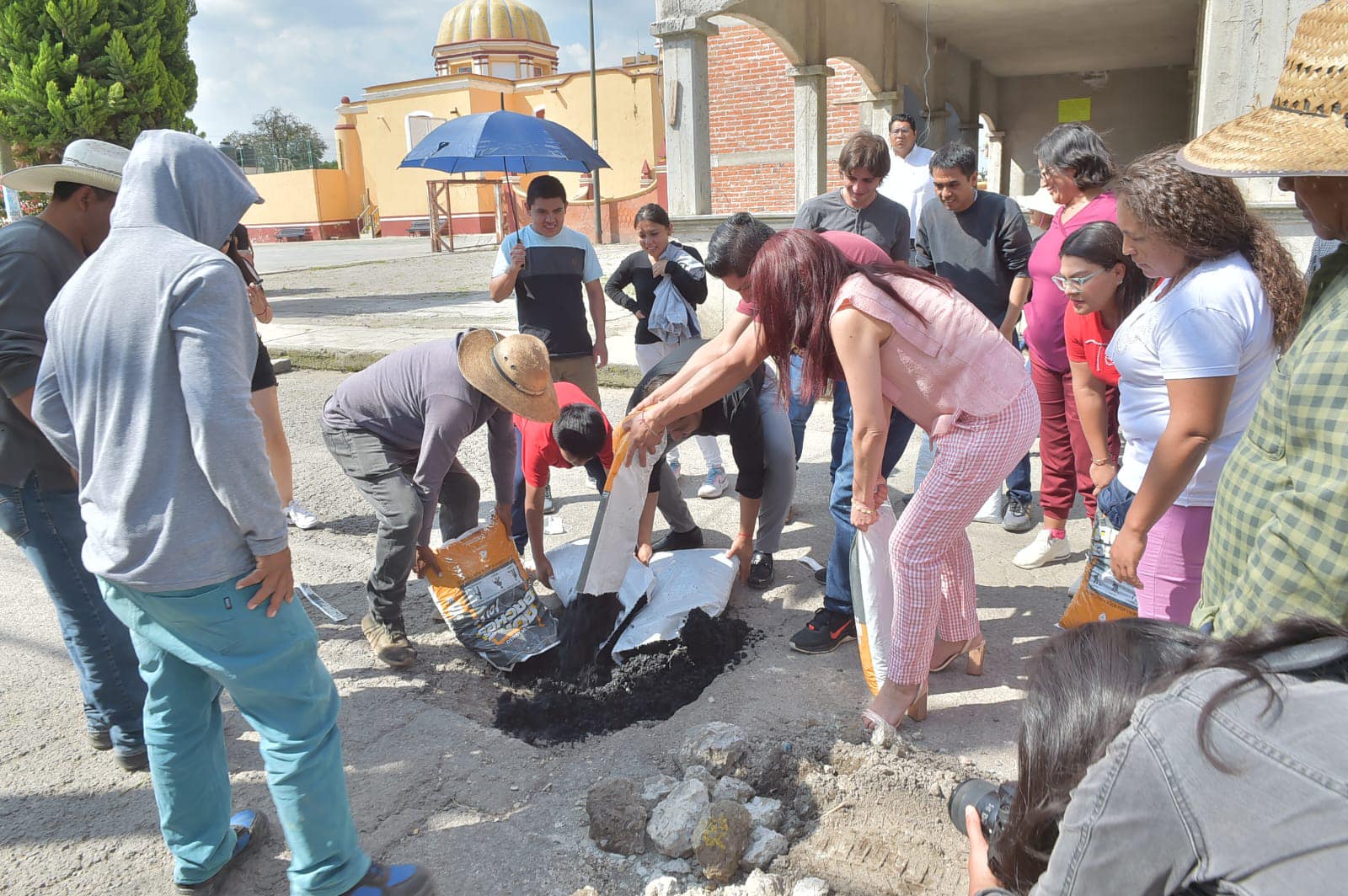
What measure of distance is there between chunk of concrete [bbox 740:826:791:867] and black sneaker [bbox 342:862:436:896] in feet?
2.67

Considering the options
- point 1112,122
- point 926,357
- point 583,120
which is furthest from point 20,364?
point 583,120

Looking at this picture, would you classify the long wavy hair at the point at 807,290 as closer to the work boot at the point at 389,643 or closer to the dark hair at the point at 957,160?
the work boot at the point at 389,643

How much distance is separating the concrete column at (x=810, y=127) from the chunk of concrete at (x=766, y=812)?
→ 27.8ft

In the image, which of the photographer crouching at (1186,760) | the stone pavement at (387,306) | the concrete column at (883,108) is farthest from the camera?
the concrete column at (883,108)

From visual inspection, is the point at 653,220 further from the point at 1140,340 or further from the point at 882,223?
the point at 1140,340

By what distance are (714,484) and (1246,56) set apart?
5271mm

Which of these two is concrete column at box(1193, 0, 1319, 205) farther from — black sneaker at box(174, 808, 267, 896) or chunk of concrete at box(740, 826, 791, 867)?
black sneaker at box(174, 808, 267, 896)

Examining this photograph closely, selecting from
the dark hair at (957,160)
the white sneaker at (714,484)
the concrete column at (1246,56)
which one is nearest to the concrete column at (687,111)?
the white sneaker at (714,484)

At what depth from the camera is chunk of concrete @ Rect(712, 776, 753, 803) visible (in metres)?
2.49

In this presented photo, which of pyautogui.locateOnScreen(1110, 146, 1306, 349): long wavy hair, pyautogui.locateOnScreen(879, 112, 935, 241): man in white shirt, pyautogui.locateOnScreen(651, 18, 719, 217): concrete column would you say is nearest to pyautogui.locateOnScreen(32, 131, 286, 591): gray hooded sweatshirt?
pyautogui.locateOnScreen(1110, 146, 1306, 349): long wavy hair

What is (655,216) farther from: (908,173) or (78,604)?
(78,604)

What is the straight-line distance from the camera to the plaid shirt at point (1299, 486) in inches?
52.9

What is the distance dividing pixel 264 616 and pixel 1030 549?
3499 millimetres

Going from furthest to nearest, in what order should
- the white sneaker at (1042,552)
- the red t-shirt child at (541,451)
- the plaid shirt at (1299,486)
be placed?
1. the white sneaker at (1042,552)
2. the red t-shirt child at (541,451)
3. the plaid shirt at (1299,486)
